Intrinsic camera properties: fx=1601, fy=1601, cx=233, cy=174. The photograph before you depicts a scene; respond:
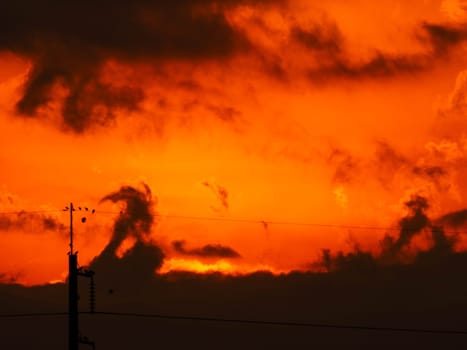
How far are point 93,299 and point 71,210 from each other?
9317 mm

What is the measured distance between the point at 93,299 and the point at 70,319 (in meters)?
7.73

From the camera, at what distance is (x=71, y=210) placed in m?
149

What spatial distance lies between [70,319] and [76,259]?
5.70 m

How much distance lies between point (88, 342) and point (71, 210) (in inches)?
487

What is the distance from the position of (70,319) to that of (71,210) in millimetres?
10669

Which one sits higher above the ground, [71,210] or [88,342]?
[71,210]

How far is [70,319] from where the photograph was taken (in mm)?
145000

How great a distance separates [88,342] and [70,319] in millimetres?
3978

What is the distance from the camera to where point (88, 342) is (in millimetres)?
147875

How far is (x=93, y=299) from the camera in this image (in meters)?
152

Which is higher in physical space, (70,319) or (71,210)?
(71,210)

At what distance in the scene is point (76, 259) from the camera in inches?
5787
